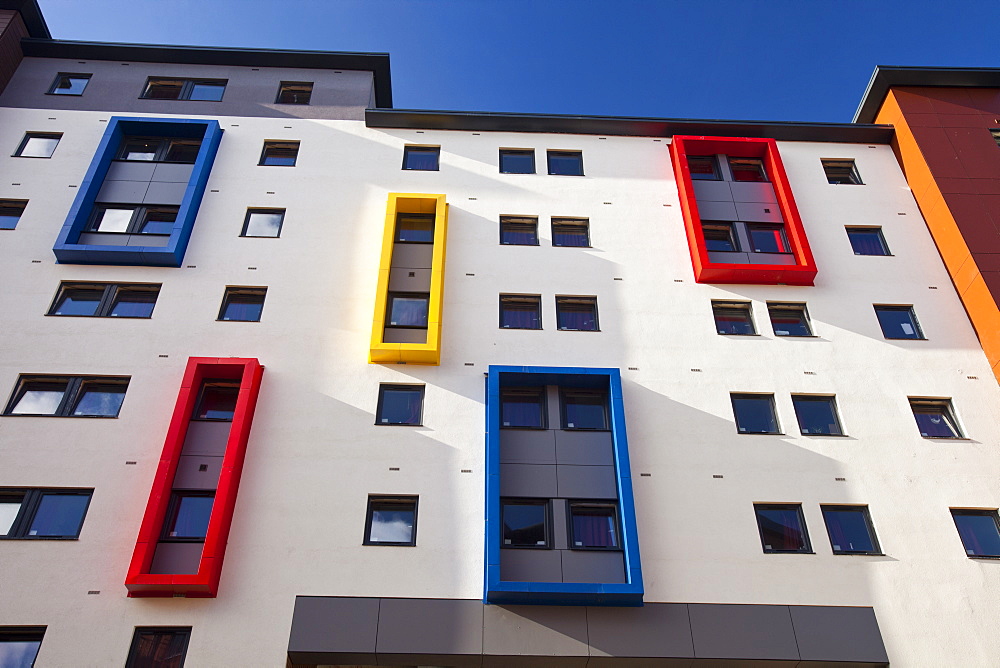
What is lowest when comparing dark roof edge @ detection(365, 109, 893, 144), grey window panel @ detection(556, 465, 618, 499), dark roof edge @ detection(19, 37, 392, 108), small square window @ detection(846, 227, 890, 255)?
grey window panel @ detection(556, 465, 618, 499)

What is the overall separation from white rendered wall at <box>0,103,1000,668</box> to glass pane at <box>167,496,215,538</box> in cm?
89

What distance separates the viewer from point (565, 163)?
29641 mm

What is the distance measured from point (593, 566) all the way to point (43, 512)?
570 inches

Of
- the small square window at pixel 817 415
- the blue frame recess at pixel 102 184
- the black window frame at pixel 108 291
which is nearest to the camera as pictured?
the small square window at pixel 817 415

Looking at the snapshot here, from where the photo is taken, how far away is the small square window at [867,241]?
26750mm

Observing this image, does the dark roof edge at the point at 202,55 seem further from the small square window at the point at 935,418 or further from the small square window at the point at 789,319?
the small square window at the point at 935,418

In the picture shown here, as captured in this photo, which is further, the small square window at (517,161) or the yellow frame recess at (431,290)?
the small square window at (517,161)

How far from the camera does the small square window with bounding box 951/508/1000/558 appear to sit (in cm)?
1947

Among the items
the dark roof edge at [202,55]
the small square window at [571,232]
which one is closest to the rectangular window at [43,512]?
the small square window at [571,232]

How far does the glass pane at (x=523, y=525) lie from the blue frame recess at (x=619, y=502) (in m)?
0.34

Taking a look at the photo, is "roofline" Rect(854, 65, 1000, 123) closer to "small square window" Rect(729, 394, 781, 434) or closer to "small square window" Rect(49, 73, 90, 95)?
"small square window" Rect(729, 394, 781, 434)

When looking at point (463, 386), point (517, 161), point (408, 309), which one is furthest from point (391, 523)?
point (517, 161)

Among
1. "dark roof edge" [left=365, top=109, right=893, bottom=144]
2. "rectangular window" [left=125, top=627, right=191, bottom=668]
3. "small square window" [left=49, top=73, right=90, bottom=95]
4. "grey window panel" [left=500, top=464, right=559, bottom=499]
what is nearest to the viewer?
"rectangular window" [left=125, top=627, right=191, bottom=668]

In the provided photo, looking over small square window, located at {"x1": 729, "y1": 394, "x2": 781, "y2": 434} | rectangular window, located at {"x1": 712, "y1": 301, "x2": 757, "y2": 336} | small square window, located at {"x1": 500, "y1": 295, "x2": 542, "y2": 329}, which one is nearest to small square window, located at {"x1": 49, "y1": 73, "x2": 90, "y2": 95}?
small square window, located at {"x1": 500, "y1": 295, "x2": 542, "y2": 329}
